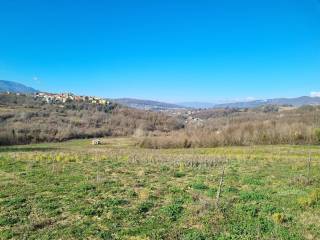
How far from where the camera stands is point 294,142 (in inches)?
3447

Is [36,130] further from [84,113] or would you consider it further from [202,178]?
[202,178]

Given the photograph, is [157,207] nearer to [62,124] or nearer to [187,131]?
[187,131]

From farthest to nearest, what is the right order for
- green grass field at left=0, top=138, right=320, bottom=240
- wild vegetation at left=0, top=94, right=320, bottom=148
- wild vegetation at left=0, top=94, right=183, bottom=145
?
wild vegetation at left=0, top=94, right=183, bottom=145 < wild vegetation at left=0, top=94, right=320, bottom=148 < green grass field at left=0, top=138, right=320, bottom=240

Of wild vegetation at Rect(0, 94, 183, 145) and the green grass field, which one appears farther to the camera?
wild vegetation at Rect(0, 94, 183, 145)

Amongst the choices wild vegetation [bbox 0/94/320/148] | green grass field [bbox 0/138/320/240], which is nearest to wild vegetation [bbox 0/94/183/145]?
wild vegetation [bbox 0/94/320/148]

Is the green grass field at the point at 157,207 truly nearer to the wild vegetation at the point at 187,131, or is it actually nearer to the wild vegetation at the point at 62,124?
the wild vegetation at the point at 187,131

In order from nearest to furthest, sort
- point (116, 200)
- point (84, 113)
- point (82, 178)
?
point (116, 200) < point (82, 178) < point (84, 113)

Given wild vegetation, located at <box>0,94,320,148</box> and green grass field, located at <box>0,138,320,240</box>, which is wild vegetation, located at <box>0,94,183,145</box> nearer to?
wild vegetation, located at <box>0,94,320,148</box>

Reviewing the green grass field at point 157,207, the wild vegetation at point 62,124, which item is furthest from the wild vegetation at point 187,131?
the green grass field at point 157,207

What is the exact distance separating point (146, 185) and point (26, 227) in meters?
9.24

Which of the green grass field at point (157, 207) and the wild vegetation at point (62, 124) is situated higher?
the green grass field at point (157, 207)

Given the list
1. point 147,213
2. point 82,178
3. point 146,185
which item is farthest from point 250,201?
point 82,178

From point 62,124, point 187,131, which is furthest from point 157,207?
point 62,124

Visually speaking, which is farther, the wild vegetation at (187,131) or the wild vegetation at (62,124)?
the wild vegetation at (62,124)
